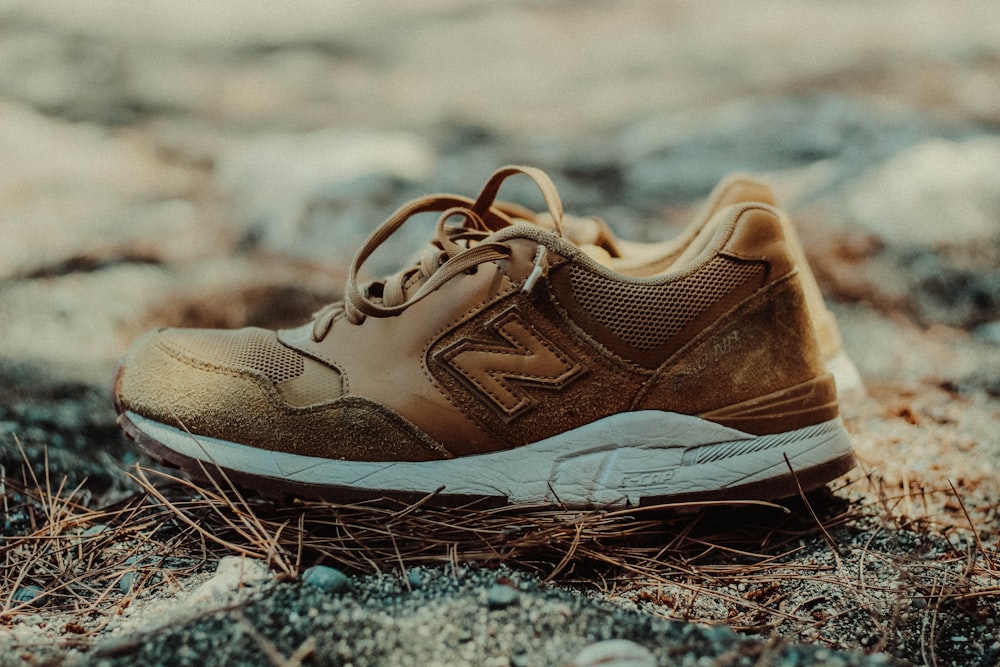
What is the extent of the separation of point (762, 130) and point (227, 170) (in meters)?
4.32

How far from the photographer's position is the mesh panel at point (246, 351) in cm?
173

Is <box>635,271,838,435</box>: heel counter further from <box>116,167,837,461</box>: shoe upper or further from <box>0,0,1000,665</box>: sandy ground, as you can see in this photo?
<box>0,0,1000,665</box>: sandy ground

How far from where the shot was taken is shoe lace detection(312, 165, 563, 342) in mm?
1651

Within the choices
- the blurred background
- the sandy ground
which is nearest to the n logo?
the sandy ground

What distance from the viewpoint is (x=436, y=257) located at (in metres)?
1.75

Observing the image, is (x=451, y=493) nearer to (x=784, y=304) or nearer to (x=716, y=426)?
(x=716, y=426)

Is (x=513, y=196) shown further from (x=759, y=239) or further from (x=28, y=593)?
(x=28, y=593)

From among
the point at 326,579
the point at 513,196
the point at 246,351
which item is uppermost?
the point at 513,196

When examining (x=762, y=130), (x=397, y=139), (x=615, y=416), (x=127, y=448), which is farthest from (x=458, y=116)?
(x=615, y=416)

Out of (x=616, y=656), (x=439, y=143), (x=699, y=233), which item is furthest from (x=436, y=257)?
(x=439, y=143)

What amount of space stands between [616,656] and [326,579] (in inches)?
22.7

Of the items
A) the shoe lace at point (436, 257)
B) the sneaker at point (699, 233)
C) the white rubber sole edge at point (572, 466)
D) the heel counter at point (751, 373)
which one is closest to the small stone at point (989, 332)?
the sneaker at point (699, 233)

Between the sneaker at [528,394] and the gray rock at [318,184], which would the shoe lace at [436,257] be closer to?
the sneaker at [528,394]

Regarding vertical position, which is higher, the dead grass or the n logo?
the n logo
